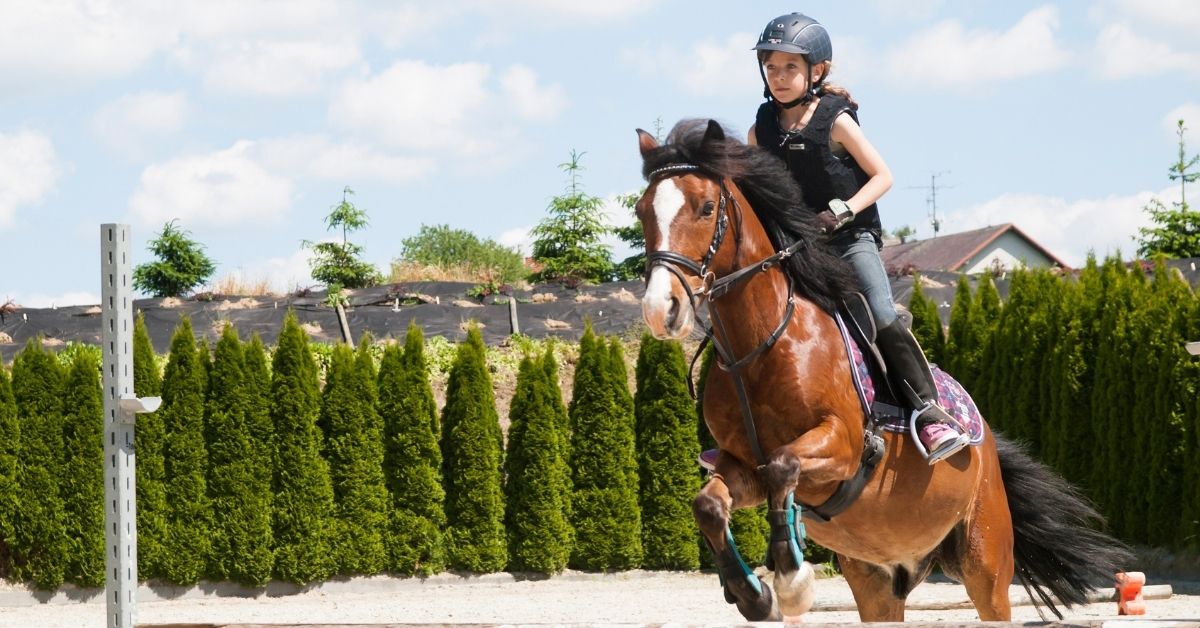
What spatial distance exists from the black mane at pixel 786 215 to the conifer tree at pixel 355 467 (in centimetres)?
772

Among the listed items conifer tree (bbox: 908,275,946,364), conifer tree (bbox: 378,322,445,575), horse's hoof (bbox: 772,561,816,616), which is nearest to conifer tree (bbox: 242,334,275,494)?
conifer tree (bbox: 378,322,445,575)

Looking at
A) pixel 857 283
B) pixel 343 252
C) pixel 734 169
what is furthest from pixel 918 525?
pixel 343 252

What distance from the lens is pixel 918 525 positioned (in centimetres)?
512

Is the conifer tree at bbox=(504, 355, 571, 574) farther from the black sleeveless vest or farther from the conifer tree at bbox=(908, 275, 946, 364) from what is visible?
the black sleeveless vest

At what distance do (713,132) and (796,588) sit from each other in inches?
65.9

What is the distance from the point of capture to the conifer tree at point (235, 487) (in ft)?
37.4

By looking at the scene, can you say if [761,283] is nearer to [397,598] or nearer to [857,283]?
[857,283]

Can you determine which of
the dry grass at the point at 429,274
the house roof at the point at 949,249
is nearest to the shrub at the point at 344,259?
the dry grass at the point at 429,274

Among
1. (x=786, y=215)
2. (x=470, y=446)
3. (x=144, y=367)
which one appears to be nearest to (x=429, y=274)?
(x=470, y=446)

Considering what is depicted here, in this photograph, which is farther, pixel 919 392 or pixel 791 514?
pixel 919 392

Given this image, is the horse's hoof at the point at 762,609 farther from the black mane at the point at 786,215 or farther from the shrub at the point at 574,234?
the shrub at the point at 574,234

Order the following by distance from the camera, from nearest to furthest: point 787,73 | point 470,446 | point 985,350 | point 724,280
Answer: point 724,280 → point 787,73 → point 470,446 → point 985,350

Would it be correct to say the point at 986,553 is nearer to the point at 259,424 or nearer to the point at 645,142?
the point at 645,142

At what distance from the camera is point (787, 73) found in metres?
4.92
